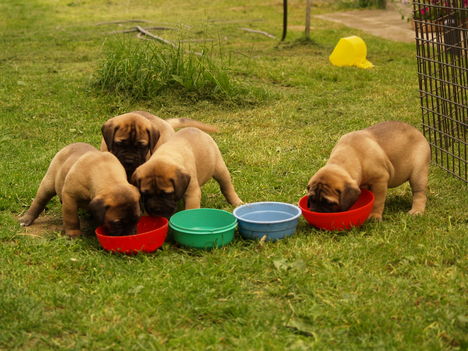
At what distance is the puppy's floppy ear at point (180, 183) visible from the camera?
5.04 meters

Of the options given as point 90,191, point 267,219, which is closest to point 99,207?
point 90,191

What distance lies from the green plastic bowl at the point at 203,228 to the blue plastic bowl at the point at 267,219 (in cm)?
11

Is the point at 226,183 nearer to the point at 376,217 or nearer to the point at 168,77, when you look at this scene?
the point at 376,217

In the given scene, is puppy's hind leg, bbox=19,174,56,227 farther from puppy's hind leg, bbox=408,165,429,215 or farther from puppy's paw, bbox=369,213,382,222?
puppy's hind leg, bbox=408,165,429,215

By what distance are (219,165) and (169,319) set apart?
7.50 feet

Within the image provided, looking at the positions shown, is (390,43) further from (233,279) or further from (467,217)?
(233,279)

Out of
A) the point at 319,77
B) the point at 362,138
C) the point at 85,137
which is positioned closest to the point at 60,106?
the point at 85,137

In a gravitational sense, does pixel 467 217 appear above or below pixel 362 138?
below

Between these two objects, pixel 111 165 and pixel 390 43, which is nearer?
pixel 111 165

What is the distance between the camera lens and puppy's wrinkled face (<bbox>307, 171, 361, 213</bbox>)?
5012 millimetres

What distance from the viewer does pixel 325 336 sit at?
12.1 feet

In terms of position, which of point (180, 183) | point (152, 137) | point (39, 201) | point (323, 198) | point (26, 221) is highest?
point (152, 137)

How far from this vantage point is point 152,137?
591 cm

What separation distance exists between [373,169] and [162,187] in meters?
1.76
